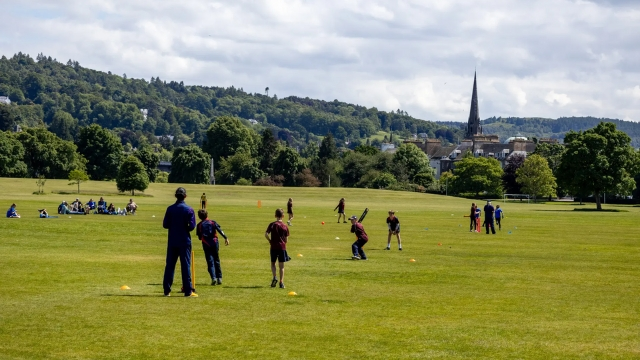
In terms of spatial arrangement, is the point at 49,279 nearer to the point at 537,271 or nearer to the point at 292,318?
the point at 292,318

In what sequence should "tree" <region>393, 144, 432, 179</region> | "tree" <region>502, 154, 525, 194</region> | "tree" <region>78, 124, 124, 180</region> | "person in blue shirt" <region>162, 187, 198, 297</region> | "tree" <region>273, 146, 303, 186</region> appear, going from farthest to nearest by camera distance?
"tree" <region>273, 146, 303, 186</region> → "tree" <region>393, 144, 432, 179</region> → "tree" <region>502, 154, 525, 194</region> → "tree" <region>78, 124, 124, 180</region> → "person in blue shirt" <region>162, 187, 198, 297</region>

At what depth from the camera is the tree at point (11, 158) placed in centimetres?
14338

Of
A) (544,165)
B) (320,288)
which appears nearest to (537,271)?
(320,288)

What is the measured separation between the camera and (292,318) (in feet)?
59.5

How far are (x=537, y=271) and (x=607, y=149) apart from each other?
8154 cm

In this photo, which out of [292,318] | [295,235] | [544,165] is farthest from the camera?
[544,165]

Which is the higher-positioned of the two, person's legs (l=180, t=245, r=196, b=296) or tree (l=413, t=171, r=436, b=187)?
tree (l=413, t=171, r=436, b=187)

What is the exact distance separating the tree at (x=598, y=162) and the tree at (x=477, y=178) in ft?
171

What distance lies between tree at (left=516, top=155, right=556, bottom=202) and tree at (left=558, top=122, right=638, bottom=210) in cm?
4483

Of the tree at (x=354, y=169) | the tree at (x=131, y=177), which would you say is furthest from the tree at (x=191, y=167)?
the tree at (x=131, y=177)

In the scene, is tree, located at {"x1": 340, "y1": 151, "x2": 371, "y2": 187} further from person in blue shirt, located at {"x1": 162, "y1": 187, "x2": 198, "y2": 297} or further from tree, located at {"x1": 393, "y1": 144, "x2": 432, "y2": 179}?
person in blue shirt, located at {"x1": 162, "y1": 187, "x2": 198, "y2": 297}

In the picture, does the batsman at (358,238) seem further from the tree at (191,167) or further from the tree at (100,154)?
the tree at (191,167)

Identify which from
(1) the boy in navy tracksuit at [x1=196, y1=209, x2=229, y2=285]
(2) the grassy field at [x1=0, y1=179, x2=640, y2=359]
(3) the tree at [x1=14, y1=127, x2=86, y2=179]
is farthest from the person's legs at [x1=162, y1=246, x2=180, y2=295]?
(3) the tree at [x1=14, y1=127, x2=86, y2=179]

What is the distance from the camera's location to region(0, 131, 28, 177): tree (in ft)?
470
